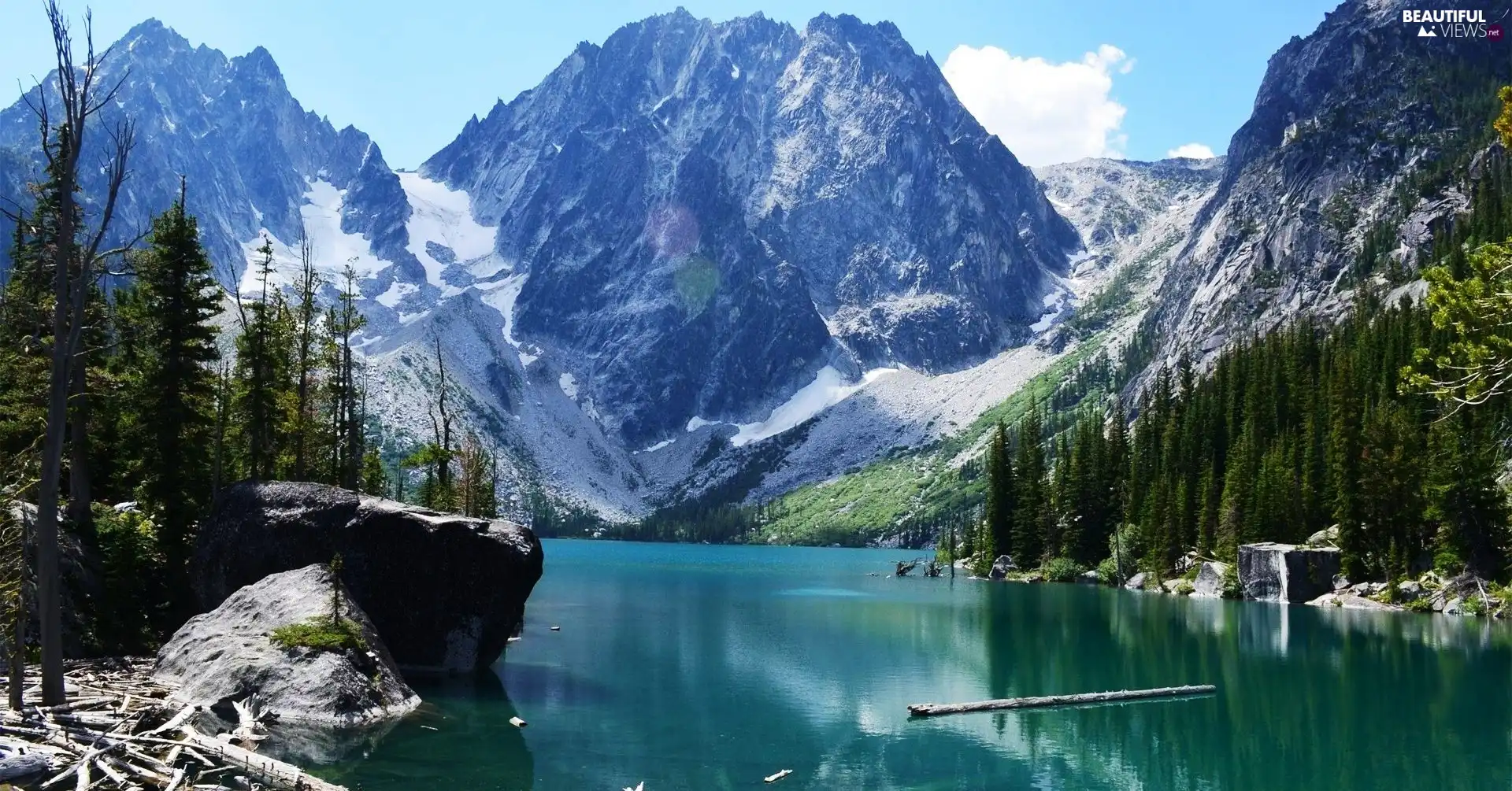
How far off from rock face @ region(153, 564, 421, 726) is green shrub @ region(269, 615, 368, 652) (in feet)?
0.57

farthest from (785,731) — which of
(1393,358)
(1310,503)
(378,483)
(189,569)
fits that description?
(1393,358)

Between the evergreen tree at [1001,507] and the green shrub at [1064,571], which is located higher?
the evergreen tree at [1001,507]

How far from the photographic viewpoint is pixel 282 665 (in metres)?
30.3

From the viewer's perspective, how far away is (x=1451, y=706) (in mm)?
38312

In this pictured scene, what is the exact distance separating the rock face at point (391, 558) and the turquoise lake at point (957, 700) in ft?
8.74

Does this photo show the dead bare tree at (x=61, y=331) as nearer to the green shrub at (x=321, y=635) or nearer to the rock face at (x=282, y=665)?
the rock face at (x=282, y=665)

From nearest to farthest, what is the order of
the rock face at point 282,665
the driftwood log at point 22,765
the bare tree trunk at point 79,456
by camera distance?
the driftwood log at point 22,765 < the rock face at point 282,665 < the bare tree trunk at point 79,456

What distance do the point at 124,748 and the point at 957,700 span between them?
28977 millimetres

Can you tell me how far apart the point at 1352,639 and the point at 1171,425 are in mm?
69939

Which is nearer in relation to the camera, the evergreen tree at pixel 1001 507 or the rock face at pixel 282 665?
the rock face at pixel 282 665

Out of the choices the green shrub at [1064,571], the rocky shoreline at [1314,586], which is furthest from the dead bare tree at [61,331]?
the green shrub at [1064,571]

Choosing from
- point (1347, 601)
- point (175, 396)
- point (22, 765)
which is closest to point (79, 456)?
point (175, 396)

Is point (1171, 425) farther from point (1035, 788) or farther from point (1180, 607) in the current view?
point (1035, 788)

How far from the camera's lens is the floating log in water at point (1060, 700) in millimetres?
36250
